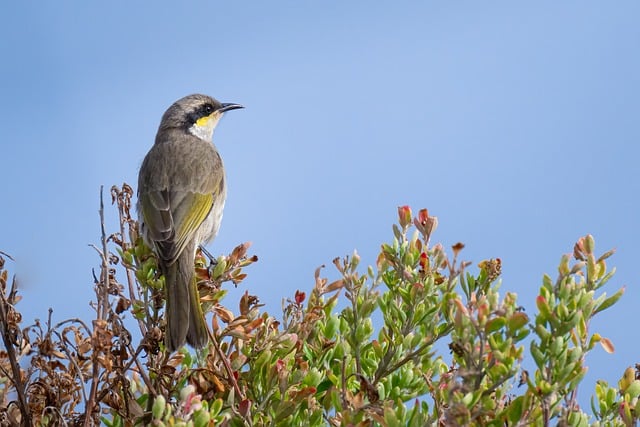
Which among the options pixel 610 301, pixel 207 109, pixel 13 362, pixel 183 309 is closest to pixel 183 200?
pixel 183 309

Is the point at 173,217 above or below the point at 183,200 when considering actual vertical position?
below

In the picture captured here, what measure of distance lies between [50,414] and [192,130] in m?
4.65

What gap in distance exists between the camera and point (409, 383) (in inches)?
167

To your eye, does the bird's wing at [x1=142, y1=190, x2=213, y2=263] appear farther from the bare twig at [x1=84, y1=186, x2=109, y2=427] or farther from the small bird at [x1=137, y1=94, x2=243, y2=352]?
the bare twig at [x1=84, y1=186, x2=109, y2=427]

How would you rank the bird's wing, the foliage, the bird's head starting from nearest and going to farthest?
1. the foliage
2. the bird's wing
3. the bird's head

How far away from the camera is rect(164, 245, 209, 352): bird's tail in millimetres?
4637

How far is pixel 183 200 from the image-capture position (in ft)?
22.7

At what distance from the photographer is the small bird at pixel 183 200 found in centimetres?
489

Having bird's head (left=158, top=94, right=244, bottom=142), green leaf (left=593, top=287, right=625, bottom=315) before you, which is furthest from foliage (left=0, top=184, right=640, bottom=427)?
bird's head (left=158, top=94, right=244, bottom=142)

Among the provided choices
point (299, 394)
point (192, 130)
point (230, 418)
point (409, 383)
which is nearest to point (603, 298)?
point (409, 383)

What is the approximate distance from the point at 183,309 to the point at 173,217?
169cm

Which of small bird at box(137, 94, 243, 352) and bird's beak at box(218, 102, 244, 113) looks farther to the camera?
bird's beak at box(218, 102, 244, 113)

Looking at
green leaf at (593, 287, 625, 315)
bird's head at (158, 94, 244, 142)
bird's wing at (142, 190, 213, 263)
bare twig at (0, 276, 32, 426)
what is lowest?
green leaf at (593, 287, 625, 315)

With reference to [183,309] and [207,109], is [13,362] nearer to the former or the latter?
[183,309]
